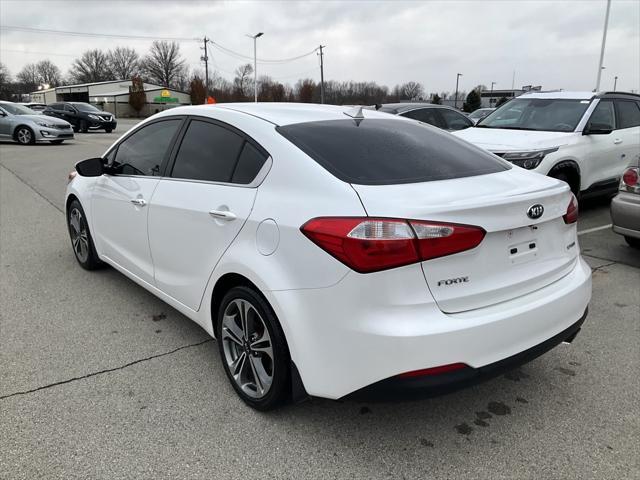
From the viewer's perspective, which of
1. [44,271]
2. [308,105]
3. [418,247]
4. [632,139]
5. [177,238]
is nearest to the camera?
[418,247]

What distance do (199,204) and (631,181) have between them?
14.9ft

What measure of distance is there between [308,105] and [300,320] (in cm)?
185

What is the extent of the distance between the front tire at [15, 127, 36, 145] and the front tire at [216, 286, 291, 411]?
19148 millimetres

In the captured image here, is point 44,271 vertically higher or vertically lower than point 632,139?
lower

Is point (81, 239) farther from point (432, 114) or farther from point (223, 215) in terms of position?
point (432, 114)

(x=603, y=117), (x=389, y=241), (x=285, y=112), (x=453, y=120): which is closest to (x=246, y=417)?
(x=389, y=241)

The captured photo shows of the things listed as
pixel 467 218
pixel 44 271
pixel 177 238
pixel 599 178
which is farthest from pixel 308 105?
pixel 599 178

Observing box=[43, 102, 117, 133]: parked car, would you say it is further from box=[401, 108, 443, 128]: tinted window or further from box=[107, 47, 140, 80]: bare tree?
box=[107, 47, 140, 80]: bare tree

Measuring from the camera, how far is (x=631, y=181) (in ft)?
17.1

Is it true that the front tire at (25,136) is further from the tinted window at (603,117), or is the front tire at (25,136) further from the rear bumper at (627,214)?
the rear bumper at (627,214)

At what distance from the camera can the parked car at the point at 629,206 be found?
512 centimetres

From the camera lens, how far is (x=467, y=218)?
2158 millimetres

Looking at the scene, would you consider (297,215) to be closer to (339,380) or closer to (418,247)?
(418,247)

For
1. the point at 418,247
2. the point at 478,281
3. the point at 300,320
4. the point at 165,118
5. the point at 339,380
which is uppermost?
the point at 165,118
